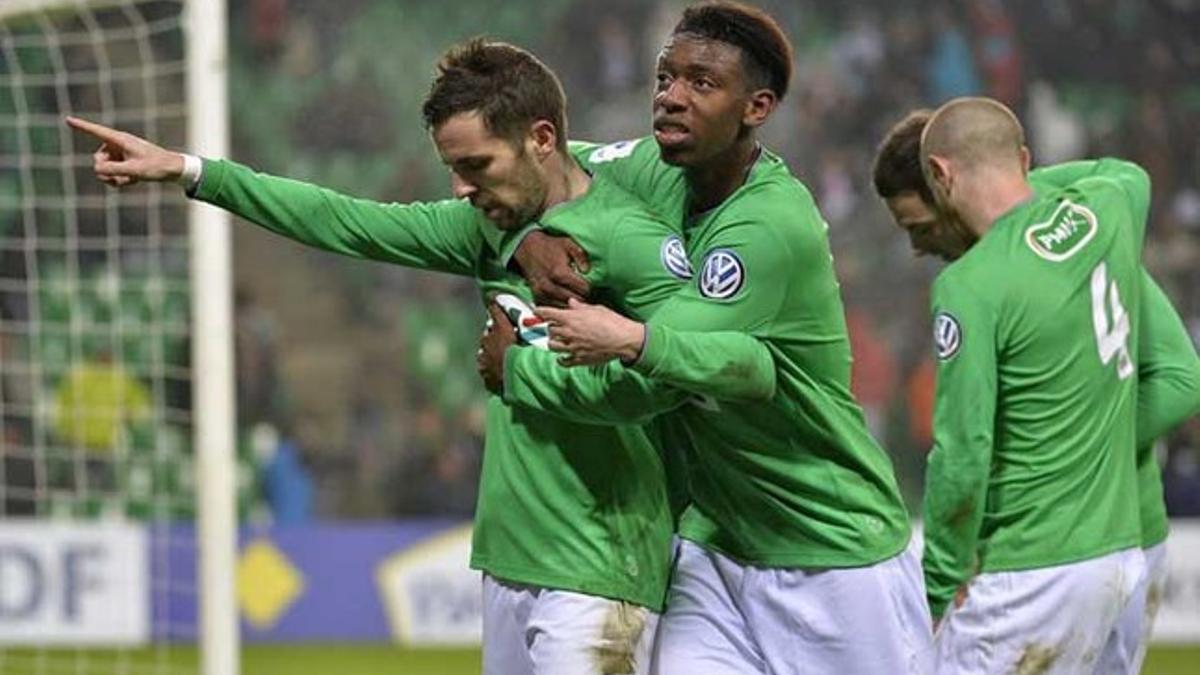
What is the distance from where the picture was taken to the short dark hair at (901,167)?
5016 millimetres

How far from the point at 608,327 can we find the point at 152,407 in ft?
19.0

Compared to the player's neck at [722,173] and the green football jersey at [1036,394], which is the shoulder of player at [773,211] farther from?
the green football jersey at [1036,394]

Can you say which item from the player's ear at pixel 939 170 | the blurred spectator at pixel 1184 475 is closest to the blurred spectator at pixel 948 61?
the blurred spectator at pixel 1184 475

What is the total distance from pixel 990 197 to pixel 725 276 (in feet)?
3.35

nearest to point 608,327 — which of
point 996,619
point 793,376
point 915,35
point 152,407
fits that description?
point 793,376

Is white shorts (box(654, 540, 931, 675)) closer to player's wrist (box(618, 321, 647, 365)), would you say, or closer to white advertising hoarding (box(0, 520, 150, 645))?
player's wrist (box(618, 321, 647, 365))

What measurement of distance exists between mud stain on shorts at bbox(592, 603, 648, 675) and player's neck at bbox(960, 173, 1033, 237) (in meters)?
1.15

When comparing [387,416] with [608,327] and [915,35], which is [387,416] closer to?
[915,35]

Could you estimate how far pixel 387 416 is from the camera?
36.7 ft

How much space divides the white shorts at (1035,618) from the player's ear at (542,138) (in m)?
1.33

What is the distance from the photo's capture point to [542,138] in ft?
13.6

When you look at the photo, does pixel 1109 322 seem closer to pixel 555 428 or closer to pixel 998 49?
pixel 555 428

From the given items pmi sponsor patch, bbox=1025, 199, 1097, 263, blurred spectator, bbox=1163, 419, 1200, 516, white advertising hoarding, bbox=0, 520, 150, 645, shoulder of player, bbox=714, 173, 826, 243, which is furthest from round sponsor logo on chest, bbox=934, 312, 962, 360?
blurred spectator, bbox=1163, 419, 1200, 516

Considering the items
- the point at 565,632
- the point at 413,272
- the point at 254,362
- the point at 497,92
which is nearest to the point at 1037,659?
the point at 565,632
